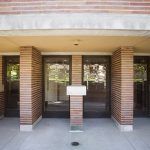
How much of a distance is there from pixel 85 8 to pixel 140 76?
5672 mm

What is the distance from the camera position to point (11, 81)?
1006 centimetres

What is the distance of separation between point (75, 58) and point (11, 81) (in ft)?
9.29

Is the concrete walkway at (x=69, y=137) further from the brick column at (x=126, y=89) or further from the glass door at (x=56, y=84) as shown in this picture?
the glass door at (x=56, y=84)

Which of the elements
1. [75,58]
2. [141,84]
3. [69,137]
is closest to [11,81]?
[75,58]

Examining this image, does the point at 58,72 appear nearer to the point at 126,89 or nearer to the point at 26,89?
the point at 26,89

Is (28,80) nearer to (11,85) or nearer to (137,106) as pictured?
(11,85)

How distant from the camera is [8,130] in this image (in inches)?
301

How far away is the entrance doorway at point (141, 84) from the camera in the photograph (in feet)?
32.5

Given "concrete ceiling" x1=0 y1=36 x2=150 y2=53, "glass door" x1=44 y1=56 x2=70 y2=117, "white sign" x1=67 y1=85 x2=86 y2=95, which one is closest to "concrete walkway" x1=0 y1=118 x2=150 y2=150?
"glass door" x1=44 y1=56 x2=70 y2=117

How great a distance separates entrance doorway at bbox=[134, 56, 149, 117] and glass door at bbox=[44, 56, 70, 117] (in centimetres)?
276

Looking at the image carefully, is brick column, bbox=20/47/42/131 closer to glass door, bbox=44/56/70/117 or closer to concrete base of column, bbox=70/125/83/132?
concrete base of column, bbox=70/125/83/132

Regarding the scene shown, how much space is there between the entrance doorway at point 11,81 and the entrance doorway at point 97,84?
2.76 metres

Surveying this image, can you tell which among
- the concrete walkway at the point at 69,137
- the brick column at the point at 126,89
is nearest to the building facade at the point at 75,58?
the brick column at the point at 126,89

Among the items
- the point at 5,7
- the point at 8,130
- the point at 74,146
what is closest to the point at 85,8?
the point at 5,7
